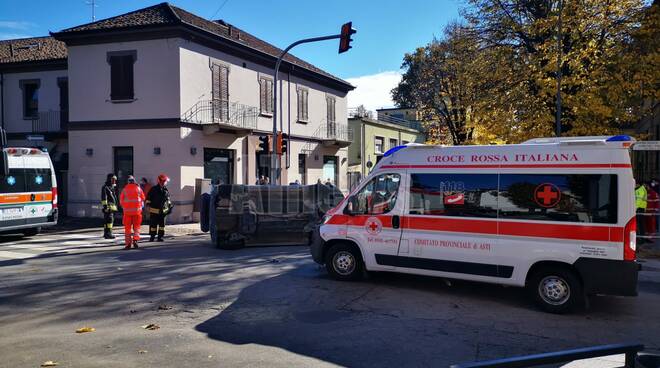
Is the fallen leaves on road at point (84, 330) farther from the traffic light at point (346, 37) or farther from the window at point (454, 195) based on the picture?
the traffic light at point (346, 37)

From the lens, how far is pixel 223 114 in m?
21.5

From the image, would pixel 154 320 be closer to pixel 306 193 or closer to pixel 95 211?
pixel 306 193

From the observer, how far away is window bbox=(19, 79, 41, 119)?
945 inches

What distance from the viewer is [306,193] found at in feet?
43.0

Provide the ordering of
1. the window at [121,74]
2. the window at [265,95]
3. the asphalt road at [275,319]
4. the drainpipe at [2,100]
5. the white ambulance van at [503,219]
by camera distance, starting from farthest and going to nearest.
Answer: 1. the drainpipe at [2,100]
2. the window at [265,95]
3. the window at [121,74]
4. the white ambulance van at [503,219]
5. the asphalt road at [275,319]

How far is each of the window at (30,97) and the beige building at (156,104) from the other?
2.16m

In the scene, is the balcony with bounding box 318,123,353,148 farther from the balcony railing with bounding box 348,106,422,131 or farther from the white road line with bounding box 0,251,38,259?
the white road line with bounding box 0,251,38,259

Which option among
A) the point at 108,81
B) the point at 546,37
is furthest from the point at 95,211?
the point at 546,37

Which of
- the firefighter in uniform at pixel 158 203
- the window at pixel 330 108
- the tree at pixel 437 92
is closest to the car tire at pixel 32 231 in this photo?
the firefighter in uniform at pixel 158 203

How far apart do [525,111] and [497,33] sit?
9.65 ft

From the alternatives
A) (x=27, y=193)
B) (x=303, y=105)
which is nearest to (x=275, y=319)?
(x=27, y=193)

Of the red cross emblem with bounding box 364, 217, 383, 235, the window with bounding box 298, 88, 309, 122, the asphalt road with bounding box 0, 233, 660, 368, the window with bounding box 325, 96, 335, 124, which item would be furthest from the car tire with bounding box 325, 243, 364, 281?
the window with bounding box 325, 96, 335, 124

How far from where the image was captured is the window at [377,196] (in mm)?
8094

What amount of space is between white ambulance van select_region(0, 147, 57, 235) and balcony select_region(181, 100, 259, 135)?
18.8 feet
